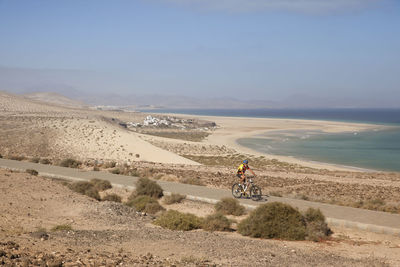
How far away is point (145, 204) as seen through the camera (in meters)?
15.8

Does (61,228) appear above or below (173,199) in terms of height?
above

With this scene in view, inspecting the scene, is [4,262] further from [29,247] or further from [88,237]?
[88,237]

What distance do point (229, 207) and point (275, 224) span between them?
10.5ft

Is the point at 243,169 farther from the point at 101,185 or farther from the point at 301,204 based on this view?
the point at 101,185

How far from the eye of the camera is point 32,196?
15.4 metres

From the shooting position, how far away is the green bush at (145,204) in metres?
15.5

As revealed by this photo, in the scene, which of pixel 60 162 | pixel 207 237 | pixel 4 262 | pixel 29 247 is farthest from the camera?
pixel 60 162

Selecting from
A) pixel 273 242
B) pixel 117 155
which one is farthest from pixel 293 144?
pixel 273 242

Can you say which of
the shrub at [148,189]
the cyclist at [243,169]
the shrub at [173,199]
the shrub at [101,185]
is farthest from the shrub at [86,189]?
the cyclist at [243,169]

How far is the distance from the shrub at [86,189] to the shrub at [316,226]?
27.4 ft

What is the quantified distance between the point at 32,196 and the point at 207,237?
714 cm

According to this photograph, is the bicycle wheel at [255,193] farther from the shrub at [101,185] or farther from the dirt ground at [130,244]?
the shrub at [101,185]

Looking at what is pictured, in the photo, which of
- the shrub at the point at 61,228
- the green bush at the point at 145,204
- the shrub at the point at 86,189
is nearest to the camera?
the shrub at the point at 61,228

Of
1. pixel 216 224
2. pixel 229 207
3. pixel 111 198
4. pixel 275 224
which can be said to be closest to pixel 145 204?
pixel 111 198
